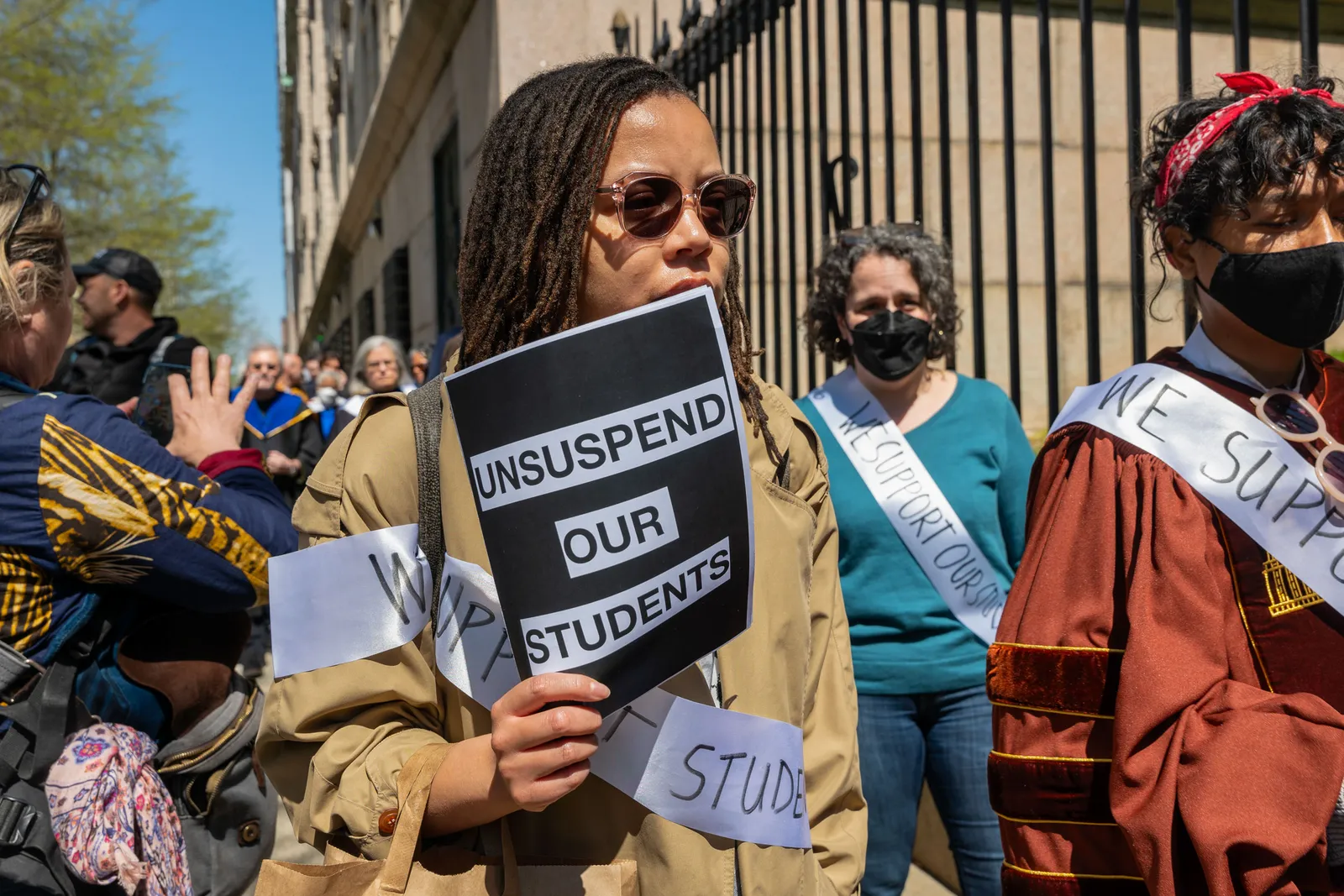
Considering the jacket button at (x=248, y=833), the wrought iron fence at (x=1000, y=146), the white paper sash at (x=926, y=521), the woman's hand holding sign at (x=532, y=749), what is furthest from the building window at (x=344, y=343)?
the woman's hand holding sign at (x=532, y=749)

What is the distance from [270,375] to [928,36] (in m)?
5.06

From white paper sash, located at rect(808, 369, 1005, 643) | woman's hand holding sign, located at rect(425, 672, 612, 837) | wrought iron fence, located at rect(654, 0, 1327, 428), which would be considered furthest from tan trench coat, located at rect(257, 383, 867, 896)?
wrought iron fence, located at rect(654, 0, 1327, 428)

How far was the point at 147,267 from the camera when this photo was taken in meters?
4.71

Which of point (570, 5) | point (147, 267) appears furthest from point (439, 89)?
point (147, 267)

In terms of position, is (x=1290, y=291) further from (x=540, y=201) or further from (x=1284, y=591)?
(x=540, y=201)

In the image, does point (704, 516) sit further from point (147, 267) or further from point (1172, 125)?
point (147, 267)

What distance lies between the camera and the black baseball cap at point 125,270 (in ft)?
15.2

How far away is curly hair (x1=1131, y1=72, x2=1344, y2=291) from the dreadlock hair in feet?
3.12

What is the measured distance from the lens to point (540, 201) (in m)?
1.51

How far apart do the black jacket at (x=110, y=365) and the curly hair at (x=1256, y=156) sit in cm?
385

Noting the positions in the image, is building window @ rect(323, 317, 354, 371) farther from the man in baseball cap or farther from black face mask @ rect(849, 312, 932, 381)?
black face mask @ rect(849, 312, 932, 381)

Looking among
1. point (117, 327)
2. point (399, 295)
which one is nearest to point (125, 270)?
point (117, 327)

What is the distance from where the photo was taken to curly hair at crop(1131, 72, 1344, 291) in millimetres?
1929

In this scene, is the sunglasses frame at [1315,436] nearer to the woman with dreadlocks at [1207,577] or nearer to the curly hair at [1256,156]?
the woman with dreadlocks at [1207,577]
